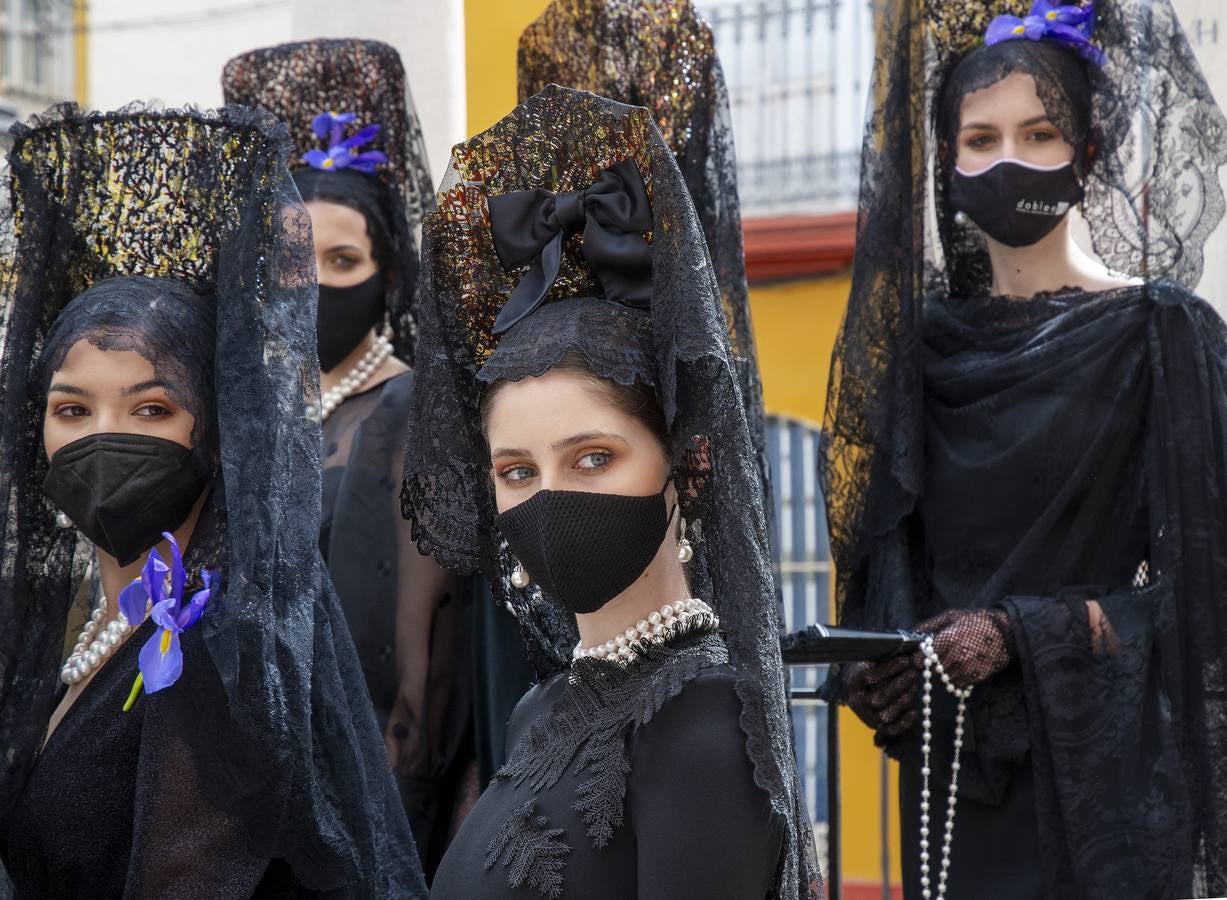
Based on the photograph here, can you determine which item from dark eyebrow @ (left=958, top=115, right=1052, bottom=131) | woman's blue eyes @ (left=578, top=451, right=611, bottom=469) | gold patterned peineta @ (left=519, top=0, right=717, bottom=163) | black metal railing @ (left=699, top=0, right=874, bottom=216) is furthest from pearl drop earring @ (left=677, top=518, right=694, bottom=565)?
black metal railing @ (left=699, top=0, right=874, bottom=216)

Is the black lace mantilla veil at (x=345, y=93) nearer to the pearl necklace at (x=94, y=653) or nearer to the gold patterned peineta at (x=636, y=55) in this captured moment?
the gold patterned peineta at (x=636, y=55)

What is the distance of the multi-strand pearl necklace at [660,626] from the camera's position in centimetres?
274

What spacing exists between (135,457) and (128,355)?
0.58 ft

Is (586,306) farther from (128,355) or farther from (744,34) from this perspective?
(744,34)

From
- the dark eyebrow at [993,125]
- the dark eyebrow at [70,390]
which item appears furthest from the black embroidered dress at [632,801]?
the dark eyebrow at [993,125]

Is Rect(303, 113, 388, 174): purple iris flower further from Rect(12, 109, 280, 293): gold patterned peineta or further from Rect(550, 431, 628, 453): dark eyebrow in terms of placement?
Rect(550, 431, 628, 453): dark eyebrow

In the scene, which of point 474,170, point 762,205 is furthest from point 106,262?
point 762,205

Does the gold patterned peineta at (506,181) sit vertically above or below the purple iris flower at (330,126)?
below

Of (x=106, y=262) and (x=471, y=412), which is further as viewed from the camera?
(x=106, y=262)

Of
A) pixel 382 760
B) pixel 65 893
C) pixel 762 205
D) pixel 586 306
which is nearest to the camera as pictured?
pixel 586 306

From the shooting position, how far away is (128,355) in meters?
3.16

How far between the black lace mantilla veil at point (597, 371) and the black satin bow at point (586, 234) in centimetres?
3

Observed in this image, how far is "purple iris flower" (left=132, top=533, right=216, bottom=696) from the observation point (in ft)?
9.79

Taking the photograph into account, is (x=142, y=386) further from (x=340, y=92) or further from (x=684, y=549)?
(x=340, y=92)
